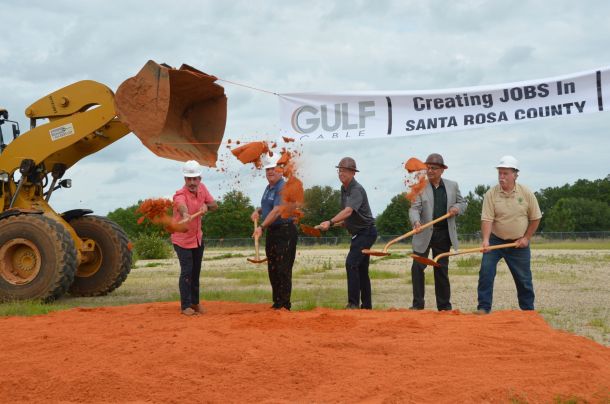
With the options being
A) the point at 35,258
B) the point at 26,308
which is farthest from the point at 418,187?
the point at 35,258

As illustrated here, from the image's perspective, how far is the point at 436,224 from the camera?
10133 millimetres

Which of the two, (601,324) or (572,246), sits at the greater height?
(601,324)

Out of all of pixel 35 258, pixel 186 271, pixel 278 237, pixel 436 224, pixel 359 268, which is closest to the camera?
pixel 186 271

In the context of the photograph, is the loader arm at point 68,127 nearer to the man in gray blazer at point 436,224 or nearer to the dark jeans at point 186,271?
the dark jeans at point 186,271

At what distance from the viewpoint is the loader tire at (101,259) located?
13.3 m

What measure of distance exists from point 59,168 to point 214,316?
16.9 ft

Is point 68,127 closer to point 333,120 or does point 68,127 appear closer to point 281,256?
point 333,120

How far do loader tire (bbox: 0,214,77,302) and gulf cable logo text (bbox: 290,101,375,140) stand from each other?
3993mm

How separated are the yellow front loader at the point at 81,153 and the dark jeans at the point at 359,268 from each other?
102 inches

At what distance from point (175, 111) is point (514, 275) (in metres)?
5.24

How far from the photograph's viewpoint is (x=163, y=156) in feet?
34.4

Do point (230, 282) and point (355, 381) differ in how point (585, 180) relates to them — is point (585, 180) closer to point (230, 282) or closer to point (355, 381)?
point (230, 282)

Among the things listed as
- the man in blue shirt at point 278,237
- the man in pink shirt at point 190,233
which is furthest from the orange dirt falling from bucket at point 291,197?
the man in pink shirt at point 190,233

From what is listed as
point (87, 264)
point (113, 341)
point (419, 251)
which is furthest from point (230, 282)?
point (113, 341)
